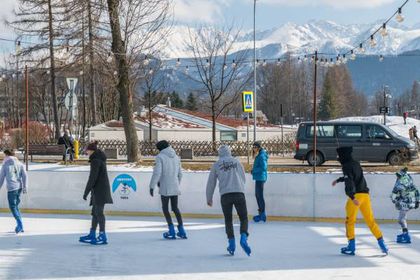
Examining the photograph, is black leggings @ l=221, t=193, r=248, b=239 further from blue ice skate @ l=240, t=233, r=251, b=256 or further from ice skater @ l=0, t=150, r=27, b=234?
ice skater @ l=0, t=150, r=27, b=234

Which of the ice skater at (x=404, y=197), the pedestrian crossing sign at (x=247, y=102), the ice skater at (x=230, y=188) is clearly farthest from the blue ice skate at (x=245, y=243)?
the pedestrian crossing sign at (x=247, y=102)

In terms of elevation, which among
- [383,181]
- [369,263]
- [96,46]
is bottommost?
[369,263]

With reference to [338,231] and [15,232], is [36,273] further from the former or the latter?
[338,231]

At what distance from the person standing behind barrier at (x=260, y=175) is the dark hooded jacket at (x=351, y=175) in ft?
11.9

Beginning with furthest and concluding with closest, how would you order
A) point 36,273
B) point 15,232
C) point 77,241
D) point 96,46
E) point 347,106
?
point 347,106 < point 96,46 < point 15,232 < point 77,241 < point 36,273

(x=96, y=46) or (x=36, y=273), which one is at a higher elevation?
(x=96, y=46)

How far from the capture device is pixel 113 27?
22953 millimetres

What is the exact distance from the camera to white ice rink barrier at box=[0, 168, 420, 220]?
12.8 metres

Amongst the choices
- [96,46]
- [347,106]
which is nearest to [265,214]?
[96,46]

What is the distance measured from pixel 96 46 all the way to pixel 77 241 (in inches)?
596

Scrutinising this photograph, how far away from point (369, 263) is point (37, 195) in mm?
8052

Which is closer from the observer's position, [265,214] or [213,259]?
[213,259]

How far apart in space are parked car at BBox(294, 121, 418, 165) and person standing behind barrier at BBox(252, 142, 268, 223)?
11.0m

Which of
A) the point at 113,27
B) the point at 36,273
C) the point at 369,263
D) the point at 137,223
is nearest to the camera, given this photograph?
the point at 36,273
